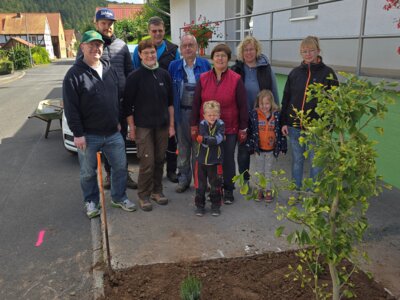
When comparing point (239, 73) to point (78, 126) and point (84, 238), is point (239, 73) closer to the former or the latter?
point (78, 126)

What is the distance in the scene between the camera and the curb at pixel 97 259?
3.06 m

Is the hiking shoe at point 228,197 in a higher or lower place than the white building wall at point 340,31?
lower

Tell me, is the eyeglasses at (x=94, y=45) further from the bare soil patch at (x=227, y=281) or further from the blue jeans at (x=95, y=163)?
the bare soil patch at (x=227, y=281)

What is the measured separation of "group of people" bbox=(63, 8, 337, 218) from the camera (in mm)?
3824

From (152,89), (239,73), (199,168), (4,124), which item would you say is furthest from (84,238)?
(4,124)

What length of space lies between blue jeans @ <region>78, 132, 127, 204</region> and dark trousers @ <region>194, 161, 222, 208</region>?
34.1 inches

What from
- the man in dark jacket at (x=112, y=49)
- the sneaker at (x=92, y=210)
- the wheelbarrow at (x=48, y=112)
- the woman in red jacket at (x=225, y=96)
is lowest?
the sneaker at (x=92, y=210)

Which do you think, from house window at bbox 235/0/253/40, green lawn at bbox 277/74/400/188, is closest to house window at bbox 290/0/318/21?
house window at bbox 235/0/253/40

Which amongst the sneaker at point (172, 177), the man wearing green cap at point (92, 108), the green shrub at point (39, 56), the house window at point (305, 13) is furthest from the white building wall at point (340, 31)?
the green shrub at point (39, 56)

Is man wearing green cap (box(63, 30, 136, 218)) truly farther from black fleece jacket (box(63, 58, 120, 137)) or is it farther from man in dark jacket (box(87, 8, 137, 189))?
man in dark jacket (box(87, 8, 137, 189))

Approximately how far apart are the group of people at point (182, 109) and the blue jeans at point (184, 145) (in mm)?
18

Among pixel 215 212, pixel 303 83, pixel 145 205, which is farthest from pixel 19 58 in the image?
pixel 303 83

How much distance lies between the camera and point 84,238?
4020mm

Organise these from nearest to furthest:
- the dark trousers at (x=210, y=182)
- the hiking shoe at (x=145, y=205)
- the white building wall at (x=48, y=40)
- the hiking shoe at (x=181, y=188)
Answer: the dark trousers at (x=210, y=182) → the hiking shoe at (x=145, y=205) → the hiking shoe at (x=181, y=188) → the white building wall at (x=48, y=40)
